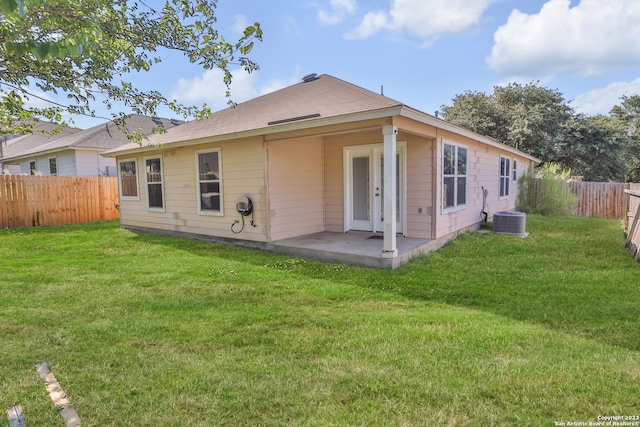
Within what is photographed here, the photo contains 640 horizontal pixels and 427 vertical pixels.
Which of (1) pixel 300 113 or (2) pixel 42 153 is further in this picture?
(2) pixel 42 153

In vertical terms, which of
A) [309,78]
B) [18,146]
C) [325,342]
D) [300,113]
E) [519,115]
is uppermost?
[519,115]

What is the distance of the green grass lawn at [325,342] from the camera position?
218cm

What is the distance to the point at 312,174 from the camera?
8.17 m

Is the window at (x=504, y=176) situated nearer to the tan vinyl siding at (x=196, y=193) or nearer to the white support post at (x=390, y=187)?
the white support post at (x=390, y=187)

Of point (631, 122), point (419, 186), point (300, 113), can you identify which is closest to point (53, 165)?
point (300, 113)

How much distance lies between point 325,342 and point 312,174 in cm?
544

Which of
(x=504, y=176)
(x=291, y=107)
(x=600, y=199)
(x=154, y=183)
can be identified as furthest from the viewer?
(x=600, y=199)

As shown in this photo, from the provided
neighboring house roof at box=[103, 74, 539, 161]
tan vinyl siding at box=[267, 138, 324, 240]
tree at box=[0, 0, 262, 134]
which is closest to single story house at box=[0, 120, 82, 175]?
neighboring house roof at box=[103, 74, 539, 161]

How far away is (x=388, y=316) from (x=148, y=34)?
370cm

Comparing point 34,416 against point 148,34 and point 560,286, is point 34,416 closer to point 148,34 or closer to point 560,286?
point 148,34

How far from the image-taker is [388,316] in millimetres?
3699

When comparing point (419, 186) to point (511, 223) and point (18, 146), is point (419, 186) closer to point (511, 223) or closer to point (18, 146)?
point (511, 223)

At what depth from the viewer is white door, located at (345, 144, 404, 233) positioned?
7.63 m

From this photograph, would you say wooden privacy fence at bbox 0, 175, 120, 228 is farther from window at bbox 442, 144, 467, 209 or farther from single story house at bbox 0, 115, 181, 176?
window at bbox 442, 144, 467, 209
